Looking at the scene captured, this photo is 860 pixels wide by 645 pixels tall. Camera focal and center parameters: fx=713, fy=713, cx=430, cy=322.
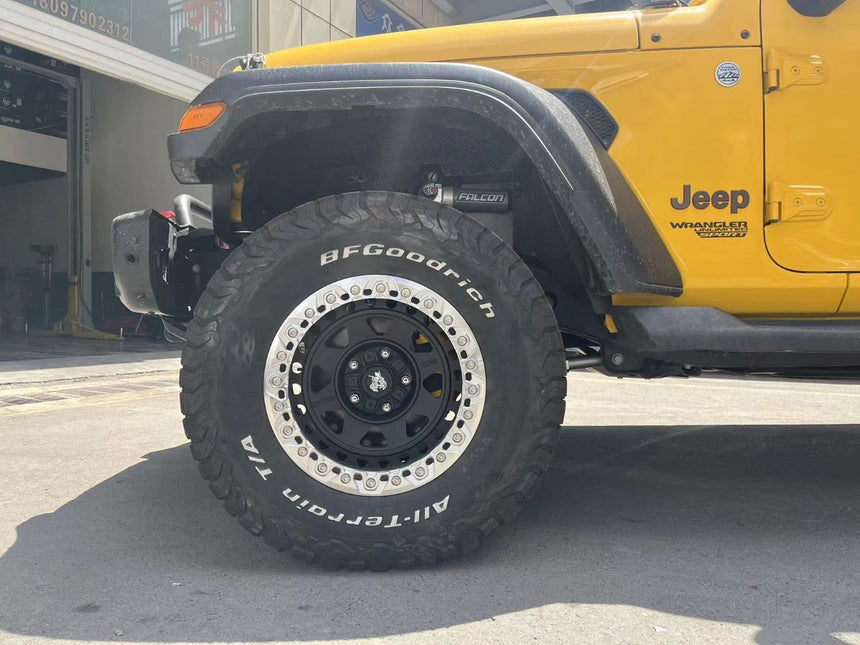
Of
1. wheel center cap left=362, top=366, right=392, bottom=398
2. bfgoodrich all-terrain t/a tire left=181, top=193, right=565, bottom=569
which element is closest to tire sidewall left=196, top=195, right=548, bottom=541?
bfgoodrich all-terrain t/a tire left=181, top=193, right=565, bottom=569

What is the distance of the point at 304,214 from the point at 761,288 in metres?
1.45

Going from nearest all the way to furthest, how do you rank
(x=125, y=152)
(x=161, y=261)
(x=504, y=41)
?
1. (x=504, y=41)
2. (x=161, y=261)
3. (x=125, y=152)

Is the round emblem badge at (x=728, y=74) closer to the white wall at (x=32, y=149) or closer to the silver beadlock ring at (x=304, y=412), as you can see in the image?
the silver beadlock ring at (x=304, y=412)

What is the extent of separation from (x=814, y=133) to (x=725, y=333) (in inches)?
27.0

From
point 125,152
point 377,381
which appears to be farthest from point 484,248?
point 125,152

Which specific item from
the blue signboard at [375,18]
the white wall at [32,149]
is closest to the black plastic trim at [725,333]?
the blue signboard at [375,18]

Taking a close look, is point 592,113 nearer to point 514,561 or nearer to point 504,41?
point 504,41

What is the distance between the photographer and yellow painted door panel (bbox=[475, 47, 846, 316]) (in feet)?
7.40

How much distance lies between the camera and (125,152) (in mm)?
17031

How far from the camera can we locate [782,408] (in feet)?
17.8

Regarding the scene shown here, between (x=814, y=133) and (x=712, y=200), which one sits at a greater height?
(x=814, y=133)

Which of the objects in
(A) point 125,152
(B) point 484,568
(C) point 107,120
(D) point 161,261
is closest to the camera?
(B) point 484,568

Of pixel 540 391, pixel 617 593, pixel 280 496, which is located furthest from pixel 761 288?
pixel 280 496

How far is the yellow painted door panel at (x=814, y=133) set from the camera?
2.23m
